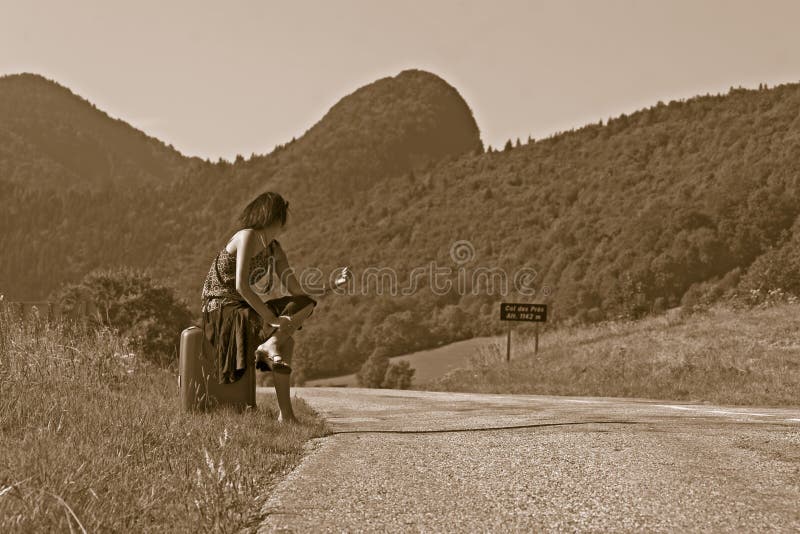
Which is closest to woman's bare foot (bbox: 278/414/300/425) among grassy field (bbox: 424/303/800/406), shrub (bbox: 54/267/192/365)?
grassy field (bbox: 424/303/800/406)

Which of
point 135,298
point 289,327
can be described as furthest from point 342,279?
point 135,298

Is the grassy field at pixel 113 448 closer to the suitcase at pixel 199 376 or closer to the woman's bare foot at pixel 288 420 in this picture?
the woman's bare foot at pixel 288 420

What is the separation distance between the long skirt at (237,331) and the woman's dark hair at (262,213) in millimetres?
596

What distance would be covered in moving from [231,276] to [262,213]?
2.02 feet

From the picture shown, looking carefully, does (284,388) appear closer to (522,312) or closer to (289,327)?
(289,327)

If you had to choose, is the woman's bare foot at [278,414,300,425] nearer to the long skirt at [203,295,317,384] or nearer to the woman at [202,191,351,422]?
the woman at [202,191,351,422]

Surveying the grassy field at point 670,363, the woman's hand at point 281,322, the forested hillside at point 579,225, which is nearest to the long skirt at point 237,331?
the woman's hand at point 281,322

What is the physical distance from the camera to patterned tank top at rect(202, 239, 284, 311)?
7176 mm

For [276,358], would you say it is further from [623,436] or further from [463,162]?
[463,162]

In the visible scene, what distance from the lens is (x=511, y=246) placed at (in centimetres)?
11338

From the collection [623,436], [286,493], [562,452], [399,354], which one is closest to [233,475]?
[286,493]

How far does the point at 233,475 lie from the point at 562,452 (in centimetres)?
226

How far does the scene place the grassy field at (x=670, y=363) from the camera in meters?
20.3

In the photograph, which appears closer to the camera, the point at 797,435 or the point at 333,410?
the point at 797,435
